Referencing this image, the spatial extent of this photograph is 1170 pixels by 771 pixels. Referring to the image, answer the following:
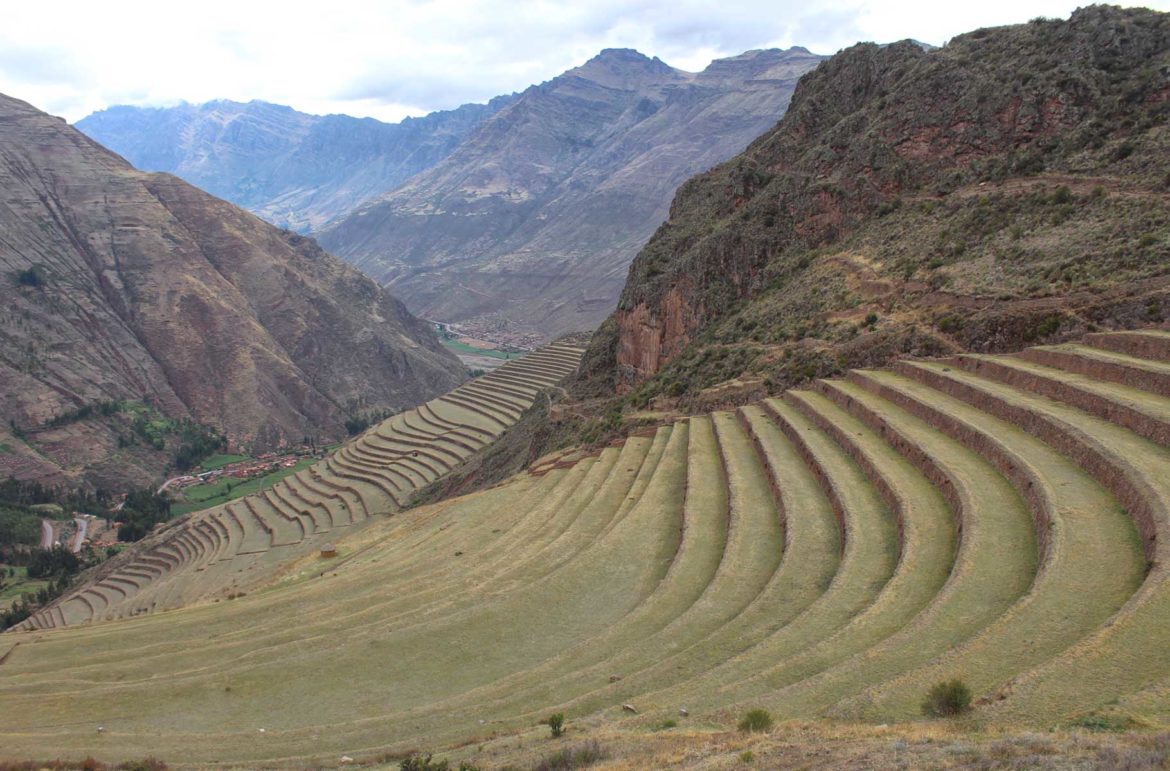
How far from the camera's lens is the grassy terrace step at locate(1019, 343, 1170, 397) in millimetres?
15727

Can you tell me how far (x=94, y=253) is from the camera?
111000 mm

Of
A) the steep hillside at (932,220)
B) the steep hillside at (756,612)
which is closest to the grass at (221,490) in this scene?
the steep hillside at (932,220)

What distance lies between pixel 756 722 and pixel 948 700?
2.20 metres

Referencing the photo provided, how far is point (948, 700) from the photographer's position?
8250 millimetres

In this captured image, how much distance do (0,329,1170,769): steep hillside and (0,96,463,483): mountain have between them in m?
81.1

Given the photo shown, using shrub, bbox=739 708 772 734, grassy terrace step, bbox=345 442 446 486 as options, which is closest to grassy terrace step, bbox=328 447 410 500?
grassy terrace step, bbox=345 442 446 486

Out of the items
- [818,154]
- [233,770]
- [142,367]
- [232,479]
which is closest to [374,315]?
[142,367]

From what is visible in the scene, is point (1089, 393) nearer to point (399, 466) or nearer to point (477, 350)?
point (399, 466)

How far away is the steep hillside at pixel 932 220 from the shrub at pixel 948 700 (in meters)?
15.4

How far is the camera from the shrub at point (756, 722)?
894 centimetres

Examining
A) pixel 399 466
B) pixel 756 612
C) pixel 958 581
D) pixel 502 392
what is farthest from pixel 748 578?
pixel 502 392

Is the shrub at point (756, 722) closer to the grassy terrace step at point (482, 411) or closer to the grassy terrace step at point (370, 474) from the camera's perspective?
the grassy terrace step at point (370, 474)

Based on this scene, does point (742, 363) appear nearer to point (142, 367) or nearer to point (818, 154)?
point (818, 154)

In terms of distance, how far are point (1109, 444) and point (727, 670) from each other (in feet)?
28.7
